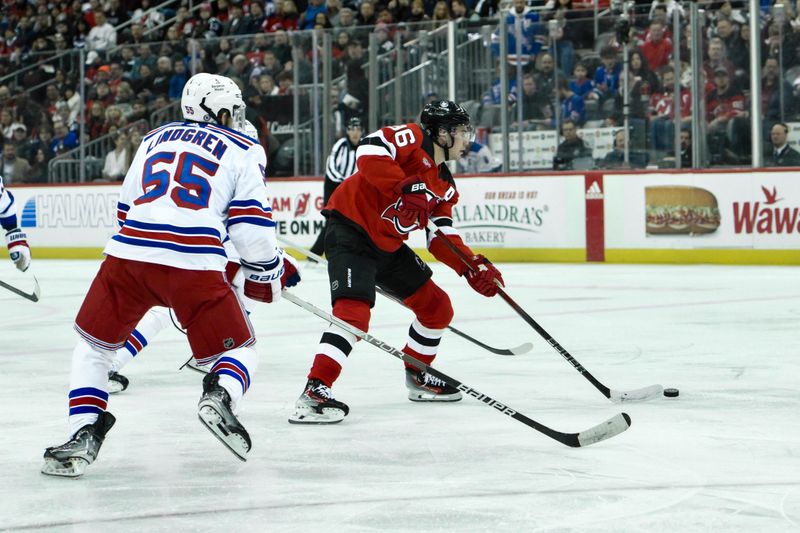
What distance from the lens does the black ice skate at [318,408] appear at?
421cm

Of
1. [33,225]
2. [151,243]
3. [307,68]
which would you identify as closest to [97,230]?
[33,225]

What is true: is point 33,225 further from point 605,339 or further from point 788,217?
point 605,339

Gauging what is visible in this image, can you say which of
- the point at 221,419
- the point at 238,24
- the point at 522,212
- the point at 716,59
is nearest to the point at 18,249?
the point at 221,419

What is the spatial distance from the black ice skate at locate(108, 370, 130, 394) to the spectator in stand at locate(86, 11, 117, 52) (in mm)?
12674

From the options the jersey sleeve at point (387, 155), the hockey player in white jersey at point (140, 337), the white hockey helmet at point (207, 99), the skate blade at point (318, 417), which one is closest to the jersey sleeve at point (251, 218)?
the white hockey helmet at point (207, 99)

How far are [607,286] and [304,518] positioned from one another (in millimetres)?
6829

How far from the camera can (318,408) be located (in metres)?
4.23

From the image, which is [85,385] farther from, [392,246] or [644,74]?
[644,74]

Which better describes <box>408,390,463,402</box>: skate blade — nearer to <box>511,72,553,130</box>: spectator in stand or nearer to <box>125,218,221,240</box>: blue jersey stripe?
<box>125,218,221,240</box>: blue jersey stripe

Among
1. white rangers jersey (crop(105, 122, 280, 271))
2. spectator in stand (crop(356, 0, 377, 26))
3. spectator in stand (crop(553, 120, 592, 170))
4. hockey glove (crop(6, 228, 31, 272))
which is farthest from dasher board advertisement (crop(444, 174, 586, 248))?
white rangers jersey (crop(105, 122, 280, 271))

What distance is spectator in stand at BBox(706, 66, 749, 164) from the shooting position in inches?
449

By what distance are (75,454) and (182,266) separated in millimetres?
564

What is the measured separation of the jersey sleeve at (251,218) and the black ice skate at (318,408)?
900 mm

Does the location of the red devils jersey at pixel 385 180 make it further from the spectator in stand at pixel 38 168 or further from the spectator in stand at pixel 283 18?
the spectator in stand at pixel 38 168
